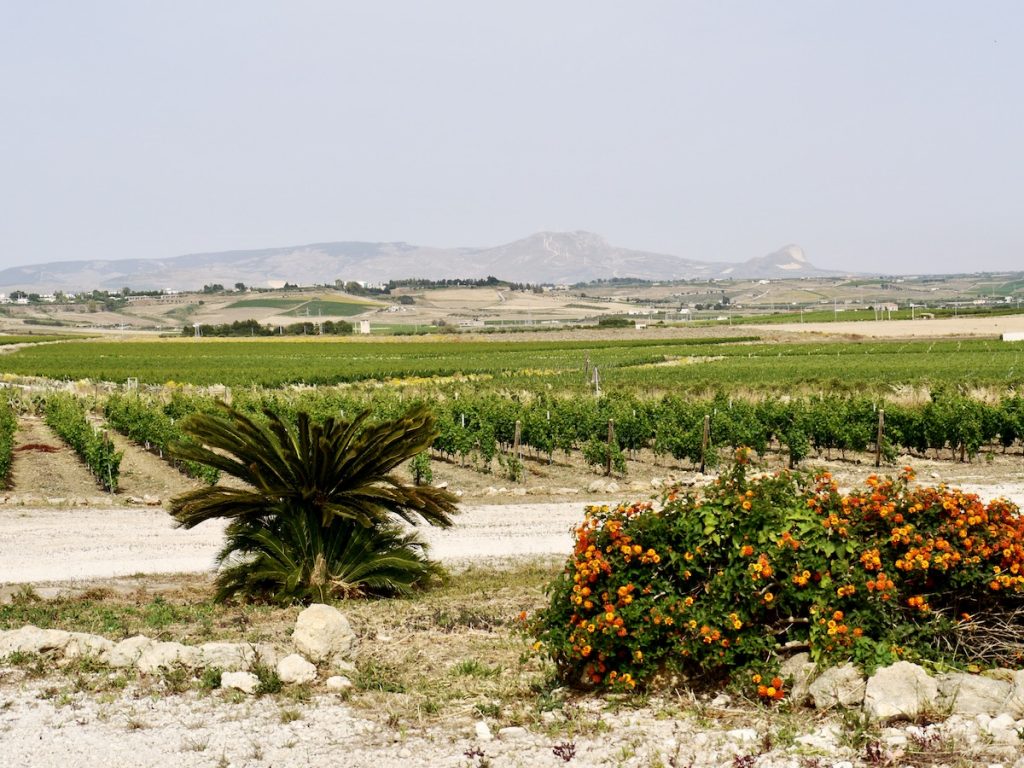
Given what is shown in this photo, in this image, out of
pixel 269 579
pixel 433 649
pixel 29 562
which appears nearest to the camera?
pixel 433 649

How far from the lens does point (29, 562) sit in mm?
14742

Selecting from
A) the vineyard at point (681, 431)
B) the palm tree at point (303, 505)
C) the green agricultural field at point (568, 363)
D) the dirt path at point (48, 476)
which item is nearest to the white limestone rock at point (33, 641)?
the palm tree at point (303, 505)

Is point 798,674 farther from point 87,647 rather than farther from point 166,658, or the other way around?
point 87,647

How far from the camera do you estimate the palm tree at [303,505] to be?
10.8 meters

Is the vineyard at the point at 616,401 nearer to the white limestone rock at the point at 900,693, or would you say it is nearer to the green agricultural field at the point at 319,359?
the green agricultural field at the point at 319,359

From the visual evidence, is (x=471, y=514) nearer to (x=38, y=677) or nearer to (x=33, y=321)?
(x=38, y=677)

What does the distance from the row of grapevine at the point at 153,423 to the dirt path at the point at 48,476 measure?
1999mm

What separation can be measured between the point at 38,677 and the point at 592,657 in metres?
3.95

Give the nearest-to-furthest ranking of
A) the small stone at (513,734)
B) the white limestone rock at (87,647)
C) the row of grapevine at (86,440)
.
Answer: the small stone at (513,734) < the white limestone rock at (87,647) < the row of grapevine at (86,440)

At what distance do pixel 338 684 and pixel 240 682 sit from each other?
0.66m

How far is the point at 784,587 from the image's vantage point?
700 centimetres

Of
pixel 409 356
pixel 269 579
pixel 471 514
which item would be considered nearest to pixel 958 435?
pixel 471 514

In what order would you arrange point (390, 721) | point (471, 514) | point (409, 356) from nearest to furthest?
point (390, 721) < point (471, 514) < point (409, 356)

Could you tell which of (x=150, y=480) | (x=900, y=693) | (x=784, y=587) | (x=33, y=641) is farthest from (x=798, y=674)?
(x=150, y=480)
